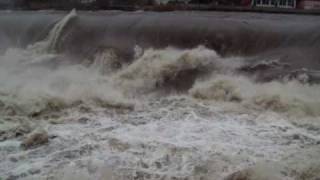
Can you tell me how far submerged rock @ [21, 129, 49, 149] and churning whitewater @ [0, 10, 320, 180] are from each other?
0.02 m

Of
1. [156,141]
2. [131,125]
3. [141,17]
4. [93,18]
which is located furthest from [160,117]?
[93,18]

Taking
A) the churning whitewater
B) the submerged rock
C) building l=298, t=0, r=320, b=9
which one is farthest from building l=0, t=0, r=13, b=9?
the submerged rock

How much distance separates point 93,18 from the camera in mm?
14703

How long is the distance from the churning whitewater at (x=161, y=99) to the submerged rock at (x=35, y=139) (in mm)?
16

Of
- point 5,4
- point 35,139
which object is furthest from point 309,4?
point 35,139

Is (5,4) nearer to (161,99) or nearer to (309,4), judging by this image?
(309,4)

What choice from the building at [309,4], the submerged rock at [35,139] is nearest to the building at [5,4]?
the building at [309,4]

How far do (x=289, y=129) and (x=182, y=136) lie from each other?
1.47 m

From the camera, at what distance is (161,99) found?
937 cm

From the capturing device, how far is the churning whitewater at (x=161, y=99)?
237 inches

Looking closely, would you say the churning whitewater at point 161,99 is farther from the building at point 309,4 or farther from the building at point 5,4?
the building at point 309,4

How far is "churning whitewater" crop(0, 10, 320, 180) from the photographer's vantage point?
6.03 metres

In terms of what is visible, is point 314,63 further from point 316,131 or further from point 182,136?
point 182,136

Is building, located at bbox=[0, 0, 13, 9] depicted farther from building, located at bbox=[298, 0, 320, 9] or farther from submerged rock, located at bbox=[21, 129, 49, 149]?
submerged rock, located at bbox=[21, 129, 49, 149]
